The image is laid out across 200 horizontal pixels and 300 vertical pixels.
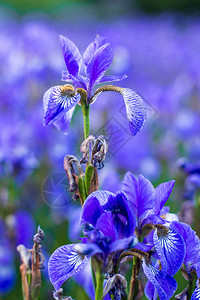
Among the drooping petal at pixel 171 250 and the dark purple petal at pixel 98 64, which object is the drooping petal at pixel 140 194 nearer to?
the drooping petal at pixel 171 250

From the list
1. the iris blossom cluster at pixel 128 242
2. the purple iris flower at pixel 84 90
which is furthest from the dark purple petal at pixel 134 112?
the iris blossom cluster at pixel 128 242

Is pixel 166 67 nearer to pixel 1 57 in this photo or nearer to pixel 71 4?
pixel 1 57

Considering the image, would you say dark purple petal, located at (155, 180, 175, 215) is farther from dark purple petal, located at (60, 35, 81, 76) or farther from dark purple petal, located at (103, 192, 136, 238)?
dark purple petal, located at (60, 35, 81, 76)

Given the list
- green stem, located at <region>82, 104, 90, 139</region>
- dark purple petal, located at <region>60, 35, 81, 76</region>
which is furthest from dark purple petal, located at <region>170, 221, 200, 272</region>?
dark purple petal, located at <region>60, 35, 81, 76</region>

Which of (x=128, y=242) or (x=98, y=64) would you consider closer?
(x=128, y=242)

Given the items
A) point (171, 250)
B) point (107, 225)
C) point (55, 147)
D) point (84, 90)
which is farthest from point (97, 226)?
point (55, 147)

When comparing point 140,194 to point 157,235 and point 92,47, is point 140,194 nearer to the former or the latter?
point 157,235
